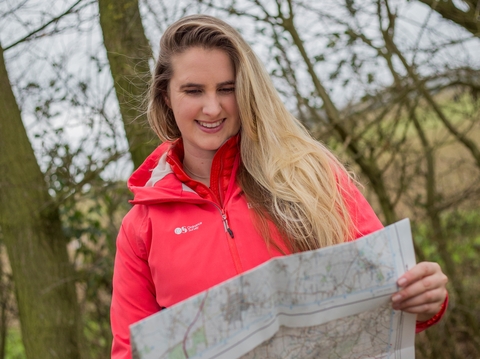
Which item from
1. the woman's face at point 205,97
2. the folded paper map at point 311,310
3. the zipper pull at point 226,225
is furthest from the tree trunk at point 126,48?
the folded paper map at point 311,310

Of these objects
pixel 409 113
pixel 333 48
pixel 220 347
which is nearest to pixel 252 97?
pixel 220 347

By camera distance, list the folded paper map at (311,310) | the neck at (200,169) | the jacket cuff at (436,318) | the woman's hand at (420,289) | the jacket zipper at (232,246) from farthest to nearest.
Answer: the neck at (200,169)
the jacket zipper at (232,246)
the jacket cuff at (436,318)
the woman's hand at (420,289)
the folded paper map at (311,310)

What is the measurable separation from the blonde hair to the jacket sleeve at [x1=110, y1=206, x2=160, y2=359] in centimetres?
41

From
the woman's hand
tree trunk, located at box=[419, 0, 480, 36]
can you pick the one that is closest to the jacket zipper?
the woman's hand

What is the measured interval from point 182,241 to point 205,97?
51cm

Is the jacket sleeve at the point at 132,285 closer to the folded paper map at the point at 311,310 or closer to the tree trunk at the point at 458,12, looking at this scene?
the folded paper map at the point at 311,310

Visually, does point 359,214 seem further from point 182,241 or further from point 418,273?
point 182,241

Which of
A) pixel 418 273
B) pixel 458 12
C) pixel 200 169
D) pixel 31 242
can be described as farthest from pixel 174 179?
pixel 458 12

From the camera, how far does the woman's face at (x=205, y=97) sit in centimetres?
193

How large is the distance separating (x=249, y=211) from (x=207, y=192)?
185 millimetres

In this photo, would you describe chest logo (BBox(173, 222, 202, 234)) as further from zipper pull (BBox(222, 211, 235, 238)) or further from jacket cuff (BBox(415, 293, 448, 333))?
jacket cuff (BBox(415, 293, 448, 333))

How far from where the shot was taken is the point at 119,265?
194 cm

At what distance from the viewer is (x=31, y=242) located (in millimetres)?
3760

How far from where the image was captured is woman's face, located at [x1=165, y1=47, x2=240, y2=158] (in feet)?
6.34
